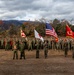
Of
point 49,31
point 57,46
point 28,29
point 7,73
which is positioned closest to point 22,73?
point 7,73

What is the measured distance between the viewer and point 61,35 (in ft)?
178

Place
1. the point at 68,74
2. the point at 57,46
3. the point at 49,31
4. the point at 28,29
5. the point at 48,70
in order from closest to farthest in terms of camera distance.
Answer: the point at 68,74 < the point at 48,70 < the point at 49,31 < the point at 57,46 < the point at 28,29

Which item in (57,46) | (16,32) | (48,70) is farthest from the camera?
(16,32)

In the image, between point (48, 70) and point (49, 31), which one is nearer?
point (48, 70)

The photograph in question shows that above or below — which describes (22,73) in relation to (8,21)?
below

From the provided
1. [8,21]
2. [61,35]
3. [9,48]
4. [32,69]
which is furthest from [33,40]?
[8,21]

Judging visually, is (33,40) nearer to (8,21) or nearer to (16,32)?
(16,32)

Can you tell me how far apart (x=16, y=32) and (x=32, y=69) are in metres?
36.8

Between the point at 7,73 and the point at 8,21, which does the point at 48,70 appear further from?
the point at 8,21

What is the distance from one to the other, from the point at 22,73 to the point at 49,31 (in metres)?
11.2

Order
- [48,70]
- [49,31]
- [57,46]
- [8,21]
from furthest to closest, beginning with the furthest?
[8,21] → [57,46] → [49,31] → [48,70]

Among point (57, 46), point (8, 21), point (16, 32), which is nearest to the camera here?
point (57, 46)

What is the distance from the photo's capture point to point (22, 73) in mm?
18469

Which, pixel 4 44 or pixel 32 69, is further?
pixel 4 44
